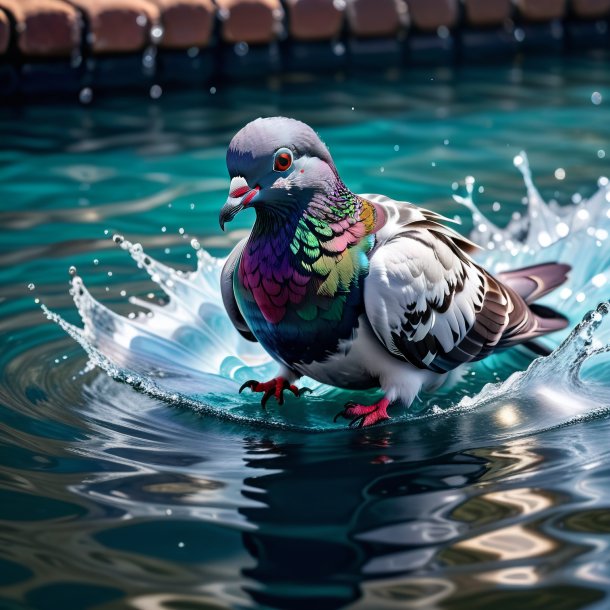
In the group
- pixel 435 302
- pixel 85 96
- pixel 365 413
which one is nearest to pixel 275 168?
pixel 435 302

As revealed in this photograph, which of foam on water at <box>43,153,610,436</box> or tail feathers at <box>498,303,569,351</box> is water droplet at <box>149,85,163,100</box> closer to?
foam on water at <box>43,153,610,436</box>

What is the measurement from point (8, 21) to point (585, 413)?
4.86 metres

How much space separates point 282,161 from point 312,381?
115 centimetres

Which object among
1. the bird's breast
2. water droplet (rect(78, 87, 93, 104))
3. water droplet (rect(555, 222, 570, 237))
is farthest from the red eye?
water droplet (rect(78, 87, 93, 104))

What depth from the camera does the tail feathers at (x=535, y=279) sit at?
A: 401 centimetres

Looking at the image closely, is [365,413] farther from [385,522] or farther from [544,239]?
[544,239]

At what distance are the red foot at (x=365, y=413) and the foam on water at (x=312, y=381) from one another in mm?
97

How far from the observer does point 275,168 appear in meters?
3.12

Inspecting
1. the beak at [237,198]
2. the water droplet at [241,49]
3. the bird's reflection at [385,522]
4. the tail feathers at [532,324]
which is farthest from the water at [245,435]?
the water droplet at [241,49]

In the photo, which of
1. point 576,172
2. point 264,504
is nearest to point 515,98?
point 576,172

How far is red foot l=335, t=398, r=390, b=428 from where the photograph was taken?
348 centimetres

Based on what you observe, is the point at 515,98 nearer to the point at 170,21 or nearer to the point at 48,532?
the point at 170,21

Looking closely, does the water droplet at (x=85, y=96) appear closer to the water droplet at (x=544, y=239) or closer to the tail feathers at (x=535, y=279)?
the water droplet at (x=544, y=239)

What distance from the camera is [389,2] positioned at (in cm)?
833
